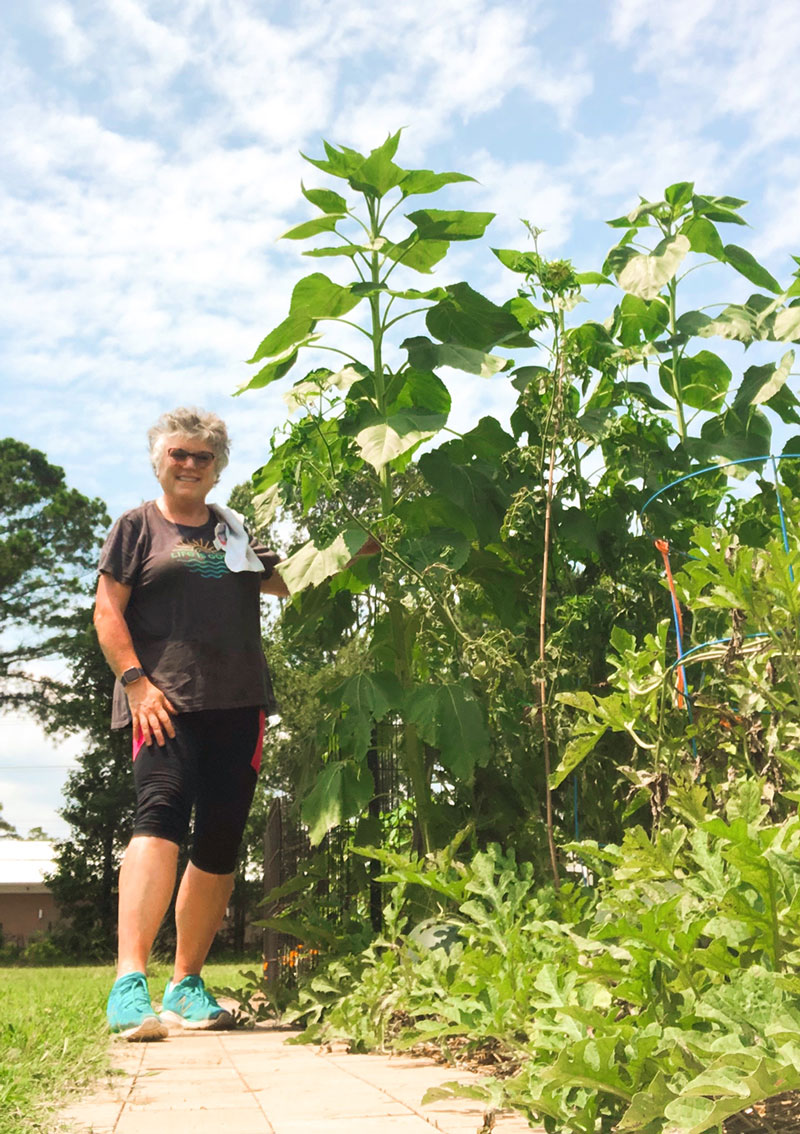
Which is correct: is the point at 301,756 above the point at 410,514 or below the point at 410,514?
below

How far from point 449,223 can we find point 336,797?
186cm

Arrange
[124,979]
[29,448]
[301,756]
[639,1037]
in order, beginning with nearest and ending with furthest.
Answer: [639,1037]
[124,979]
[301,756]
[29,448]

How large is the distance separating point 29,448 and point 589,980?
2504 centimetres

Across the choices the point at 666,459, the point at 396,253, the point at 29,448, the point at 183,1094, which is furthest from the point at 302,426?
the point at 29,448

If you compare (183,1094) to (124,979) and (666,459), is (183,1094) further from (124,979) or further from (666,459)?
(666,459)

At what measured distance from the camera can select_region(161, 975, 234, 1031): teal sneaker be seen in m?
3.18

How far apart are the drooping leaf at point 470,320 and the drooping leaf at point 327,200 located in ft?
1.45

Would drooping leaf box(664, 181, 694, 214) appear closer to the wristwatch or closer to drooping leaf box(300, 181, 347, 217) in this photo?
drooping leaf box(300, 181, 347, 217)

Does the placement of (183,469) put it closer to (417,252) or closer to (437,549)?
(437,549)

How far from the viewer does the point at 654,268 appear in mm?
3391

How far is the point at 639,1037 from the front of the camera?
135 centimetres

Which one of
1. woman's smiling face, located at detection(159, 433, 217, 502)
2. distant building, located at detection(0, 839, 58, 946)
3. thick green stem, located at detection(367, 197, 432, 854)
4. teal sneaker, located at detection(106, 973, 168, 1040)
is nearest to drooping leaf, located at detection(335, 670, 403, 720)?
thick green stem, located at detection(367, 197, 432, 854)

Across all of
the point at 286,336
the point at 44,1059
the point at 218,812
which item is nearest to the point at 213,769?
the point at 218,812

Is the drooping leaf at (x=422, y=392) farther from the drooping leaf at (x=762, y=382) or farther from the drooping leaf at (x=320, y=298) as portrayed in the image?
the drooping leaf at (x=762, y=382)
